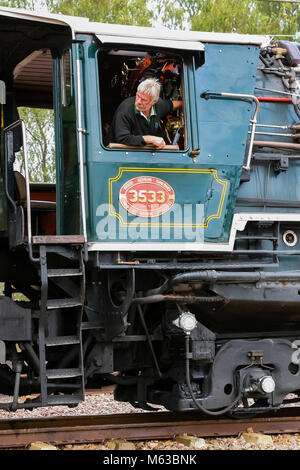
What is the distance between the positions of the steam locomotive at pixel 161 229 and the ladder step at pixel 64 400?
2 centimetres

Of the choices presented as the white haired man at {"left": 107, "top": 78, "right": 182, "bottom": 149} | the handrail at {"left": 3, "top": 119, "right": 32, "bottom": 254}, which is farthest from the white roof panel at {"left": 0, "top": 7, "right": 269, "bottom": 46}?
the handrail at {"left": 3, "top": 119, "right": 32, "bottom": 254}

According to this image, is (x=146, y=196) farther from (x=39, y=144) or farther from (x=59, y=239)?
(x=39, y=144)

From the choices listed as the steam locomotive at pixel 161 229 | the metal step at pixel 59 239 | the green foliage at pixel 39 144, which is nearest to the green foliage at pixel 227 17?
the green foliage at pixel 39 144

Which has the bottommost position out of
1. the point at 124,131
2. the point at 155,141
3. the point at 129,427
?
the point at 129,427

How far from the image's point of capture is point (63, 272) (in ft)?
20.3

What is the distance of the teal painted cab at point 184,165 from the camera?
20.3 feet

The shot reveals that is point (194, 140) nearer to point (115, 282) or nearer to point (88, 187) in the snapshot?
point (88, 187)

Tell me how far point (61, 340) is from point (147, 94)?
2.37m

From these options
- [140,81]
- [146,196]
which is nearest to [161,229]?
[146,196]
